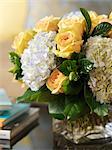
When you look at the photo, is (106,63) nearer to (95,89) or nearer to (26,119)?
(95,89)

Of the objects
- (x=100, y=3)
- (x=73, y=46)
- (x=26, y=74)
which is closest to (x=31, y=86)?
(x=26, y=74)

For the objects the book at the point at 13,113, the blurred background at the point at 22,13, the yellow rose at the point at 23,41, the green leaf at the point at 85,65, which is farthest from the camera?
the blurred background at the point at 22,13

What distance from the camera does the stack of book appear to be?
103 cm

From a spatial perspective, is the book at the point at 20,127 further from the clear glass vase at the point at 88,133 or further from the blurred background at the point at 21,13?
the blurred background at the point at 21,13

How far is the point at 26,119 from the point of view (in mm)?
1184

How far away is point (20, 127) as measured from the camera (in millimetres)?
1114

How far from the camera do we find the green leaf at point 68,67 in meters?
0.84

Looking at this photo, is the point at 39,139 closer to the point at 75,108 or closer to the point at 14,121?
the point at 14,121

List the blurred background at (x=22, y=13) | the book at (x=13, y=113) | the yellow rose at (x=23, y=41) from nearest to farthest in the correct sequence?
the yellow rose at (x=23, y=41) → the book at (x=13, y=113) → the blurred background at (x=22, y=13)

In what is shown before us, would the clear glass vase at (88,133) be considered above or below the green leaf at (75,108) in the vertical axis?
Answer: below

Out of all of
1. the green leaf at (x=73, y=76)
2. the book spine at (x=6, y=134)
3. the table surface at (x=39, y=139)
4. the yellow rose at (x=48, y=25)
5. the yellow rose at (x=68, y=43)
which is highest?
the yellow rose at (x=48, y=25)

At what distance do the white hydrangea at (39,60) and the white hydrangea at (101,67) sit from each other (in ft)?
0.30

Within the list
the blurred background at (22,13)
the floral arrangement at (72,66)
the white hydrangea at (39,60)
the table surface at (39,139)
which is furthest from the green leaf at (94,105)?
the blurred background at (22,13)

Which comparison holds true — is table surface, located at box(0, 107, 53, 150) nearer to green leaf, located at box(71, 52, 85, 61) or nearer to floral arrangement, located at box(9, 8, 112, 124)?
floral arrangement, located at box(9, 8, 112, 124)
